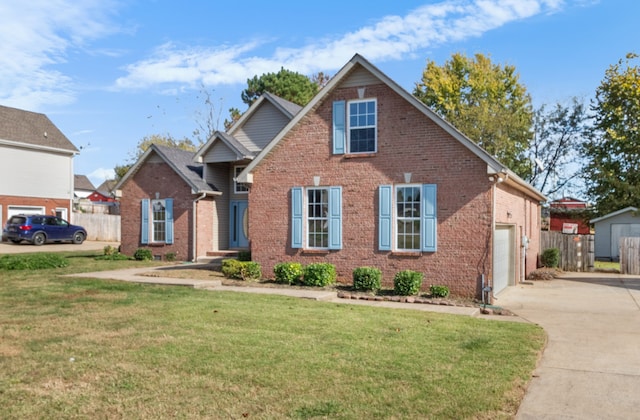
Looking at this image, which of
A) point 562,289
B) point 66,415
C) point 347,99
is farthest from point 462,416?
point 562,289

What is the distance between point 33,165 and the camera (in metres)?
35.1

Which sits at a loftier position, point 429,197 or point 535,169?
point 535,169

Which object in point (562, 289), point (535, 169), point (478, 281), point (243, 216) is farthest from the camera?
point (535, 169)

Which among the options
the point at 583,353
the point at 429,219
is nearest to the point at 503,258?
the point at 429,219

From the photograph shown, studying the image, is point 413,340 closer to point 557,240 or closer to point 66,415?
point 66,415

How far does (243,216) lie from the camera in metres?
23.0

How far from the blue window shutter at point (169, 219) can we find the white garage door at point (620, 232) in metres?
24.9

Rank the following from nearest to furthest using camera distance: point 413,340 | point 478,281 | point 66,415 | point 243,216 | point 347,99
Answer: point 66,415 < point 413,340 < point 478,281 < point 347,99 < point 243,216

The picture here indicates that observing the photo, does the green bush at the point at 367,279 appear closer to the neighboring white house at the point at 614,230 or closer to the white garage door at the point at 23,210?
the neighboring white house at the point at 614,230

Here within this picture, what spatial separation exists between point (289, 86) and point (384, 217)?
30.7 meters

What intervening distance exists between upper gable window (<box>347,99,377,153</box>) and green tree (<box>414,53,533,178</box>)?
24452 millimetres

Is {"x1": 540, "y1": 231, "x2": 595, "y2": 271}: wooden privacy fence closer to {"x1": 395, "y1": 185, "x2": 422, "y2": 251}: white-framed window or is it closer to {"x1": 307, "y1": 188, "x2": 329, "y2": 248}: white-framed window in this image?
{"x1": 395, "y1": 185, "x2": 422, "y2": 251}: white-framed window

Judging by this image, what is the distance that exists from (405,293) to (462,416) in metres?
8.32

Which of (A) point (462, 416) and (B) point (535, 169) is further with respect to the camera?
(B) point (535, 169)
